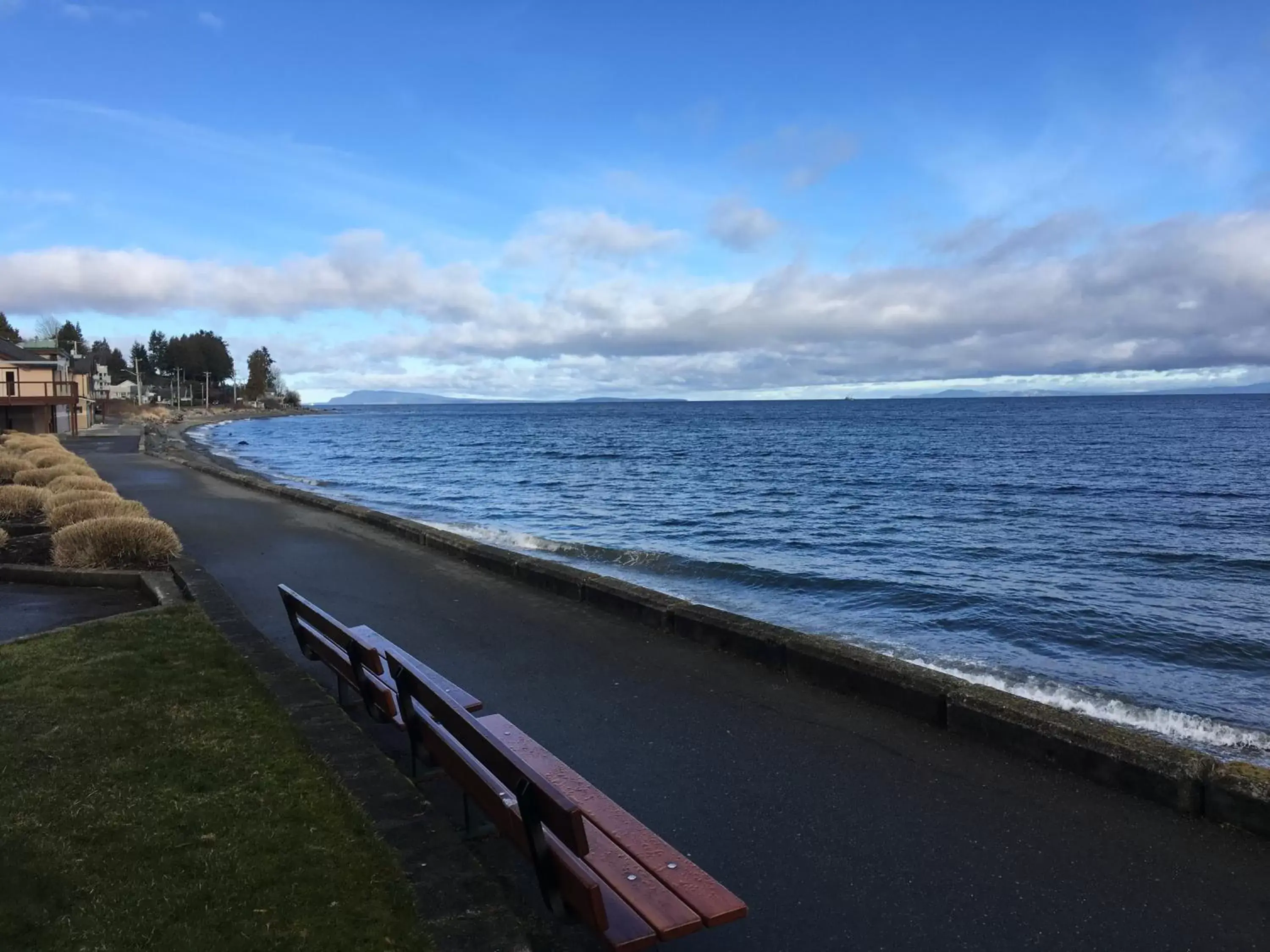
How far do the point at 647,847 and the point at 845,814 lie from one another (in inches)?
61.6

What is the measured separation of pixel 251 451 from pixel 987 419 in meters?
92.7

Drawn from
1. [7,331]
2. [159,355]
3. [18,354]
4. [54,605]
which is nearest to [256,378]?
[159,355]

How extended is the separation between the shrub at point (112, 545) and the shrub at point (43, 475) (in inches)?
295

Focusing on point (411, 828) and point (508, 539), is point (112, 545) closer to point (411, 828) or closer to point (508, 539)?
point (508, 539)

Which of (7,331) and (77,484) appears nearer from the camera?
(77,484)

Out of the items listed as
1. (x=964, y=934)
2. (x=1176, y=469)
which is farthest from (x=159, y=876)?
(x=1176, y=469)

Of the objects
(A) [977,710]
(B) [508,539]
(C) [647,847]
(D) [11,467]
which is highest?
(D) [11,467]

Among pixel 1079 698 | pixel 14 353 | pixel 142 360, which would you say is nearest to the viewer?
pixel 1079 698

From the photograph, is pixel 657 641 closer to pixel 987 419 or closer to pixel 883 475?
pixel 883 475

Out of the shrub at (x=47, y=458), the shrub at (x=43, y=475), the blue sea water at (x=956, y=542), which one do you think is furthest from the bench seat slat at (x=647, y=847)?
the shrub at (x=47, y=458)

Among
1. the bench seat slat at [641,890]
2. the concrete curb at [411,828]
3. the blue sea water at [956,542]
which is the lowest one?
the blue sea water at [956,542]

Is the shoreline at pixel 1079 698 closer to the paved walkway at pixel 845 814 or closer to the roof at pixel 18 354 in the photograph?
the paved walkway at pixel 845 814

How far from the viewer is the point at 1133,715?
729cm

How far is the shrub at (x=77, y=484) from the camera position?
1501 centimetres
